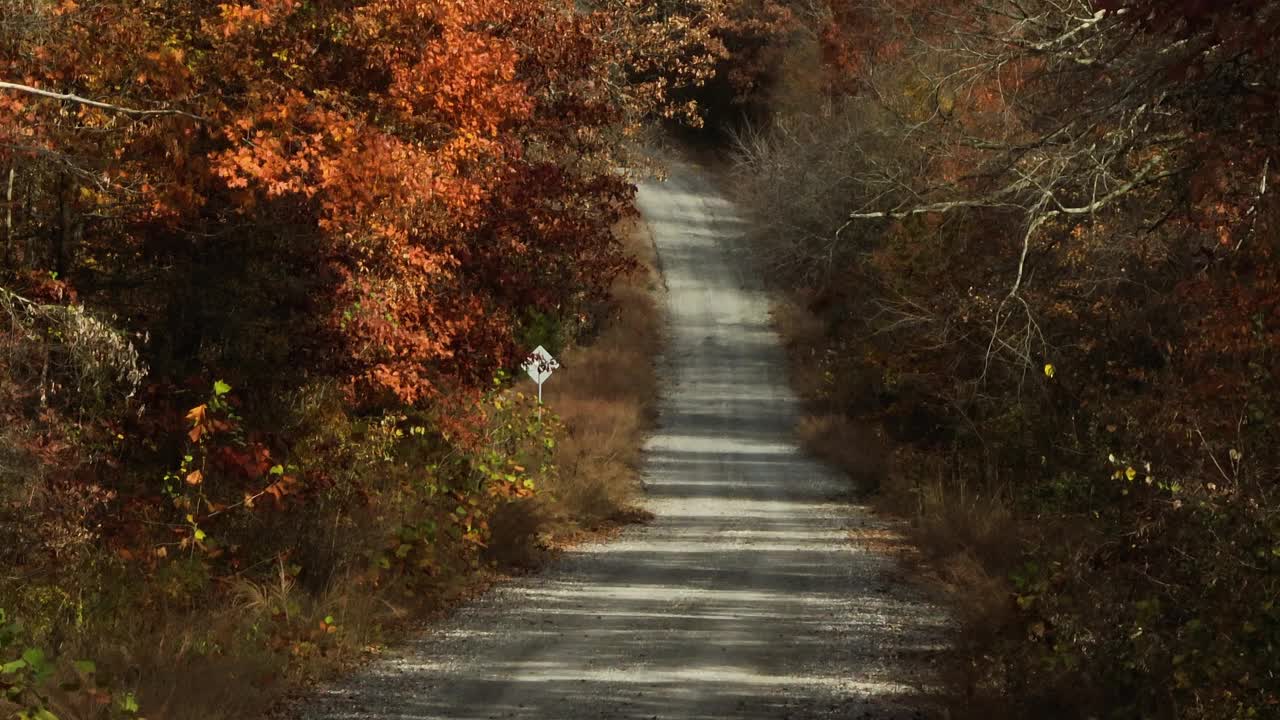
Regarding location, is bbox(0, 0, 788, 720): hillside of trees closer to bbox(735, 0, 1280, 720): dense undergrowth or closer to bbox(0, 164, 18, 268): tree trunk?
bbox(0, 164, 18, 268): tree trunk

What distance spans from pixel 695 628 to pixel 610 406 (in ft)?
73.0

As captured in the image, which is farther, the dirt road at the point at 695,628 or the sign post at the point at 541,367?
the sign post at the point at 541,367

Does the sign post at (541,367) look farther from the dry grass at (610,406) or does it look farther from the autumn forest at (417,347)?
the autumn forest at (417,347)

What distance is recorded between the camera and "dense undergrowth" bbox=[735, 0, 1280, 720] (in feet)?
29.6

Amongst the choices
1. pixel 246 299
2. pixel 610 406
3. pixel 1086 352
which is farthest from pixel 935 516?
pixel 610 406

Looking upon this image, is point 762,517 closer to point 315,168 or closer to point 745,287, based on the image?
point 315,168

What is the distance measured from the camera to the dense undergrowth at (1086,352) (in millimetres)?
9023

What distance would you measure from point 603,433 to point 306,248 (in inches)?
748

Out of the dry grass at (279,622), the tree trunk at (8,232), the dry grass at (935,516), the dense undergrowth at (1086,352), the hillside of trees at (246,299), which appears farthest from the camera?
the tree trunk at (8,232)

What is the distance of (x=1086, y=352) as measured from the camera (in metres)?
18.3

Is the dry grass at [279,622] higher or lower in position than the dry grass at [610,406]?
higher

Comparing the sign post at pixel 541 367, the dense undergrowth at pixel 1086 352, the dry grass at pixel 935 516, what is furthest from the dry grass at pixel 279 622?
the dense undergrowth at pixel 1086 352

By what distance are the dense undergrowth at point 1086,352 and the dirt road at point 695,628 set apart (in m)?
0.94

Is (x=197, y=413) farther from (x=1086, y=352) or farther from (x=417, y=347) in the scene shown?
(x=1086, y=352)
